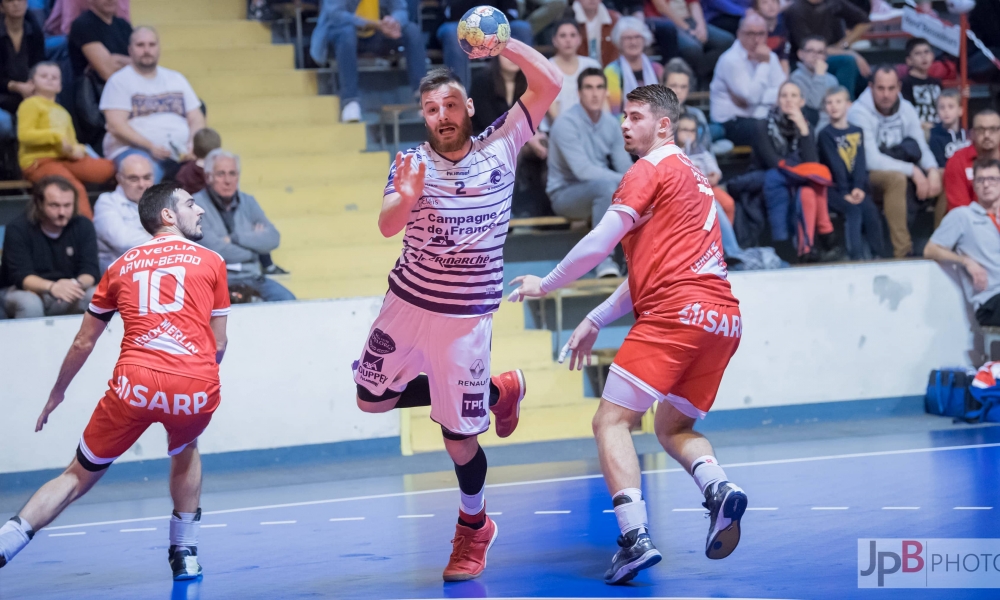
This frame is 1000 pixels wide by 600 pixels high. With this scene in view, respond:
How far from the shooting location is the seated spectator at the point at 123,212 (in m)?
8.20

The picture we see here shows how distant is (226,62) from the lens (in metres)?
11.1

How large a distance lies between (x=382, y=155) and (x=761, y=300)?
3.78 metres

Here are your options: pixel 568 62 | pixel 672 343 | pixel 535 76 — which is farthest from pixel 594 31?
pixel 672 343

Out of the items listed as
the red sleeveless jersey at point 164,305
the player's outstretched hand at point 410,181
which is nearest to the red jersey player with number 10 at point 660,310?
the player's outstretched hand at point 410,181

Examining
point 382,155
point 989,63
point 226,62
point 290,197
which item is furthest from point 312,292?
point 989,63

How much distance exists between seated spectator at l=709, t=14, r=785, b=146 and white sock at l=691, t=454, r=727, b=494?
20.1ft

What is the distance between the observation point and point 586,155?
9266 mm

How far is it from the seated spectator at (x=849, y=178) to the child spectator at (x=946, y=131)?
1089 mm

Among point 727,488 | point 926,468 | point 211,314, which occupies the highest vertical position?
point 211,314

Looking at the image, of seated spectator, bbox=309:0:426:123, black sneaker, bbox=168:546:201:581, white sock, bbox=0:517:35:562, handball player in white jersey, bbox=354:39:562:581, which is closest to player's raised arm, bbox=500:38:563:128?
handball player in white jersey, bbox=354:39:562:581

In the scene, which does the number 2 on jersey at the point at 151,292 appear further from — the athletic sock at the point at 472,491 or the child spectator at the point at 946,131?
the child spectator at the point at 946,131

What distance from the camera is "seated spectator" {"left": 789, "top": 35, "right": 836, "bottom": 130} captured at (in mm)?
10680

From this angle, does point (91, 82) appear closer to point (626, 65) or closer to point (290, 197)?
point (290, 197)

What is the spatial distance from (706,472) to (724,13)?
808 centimetres
